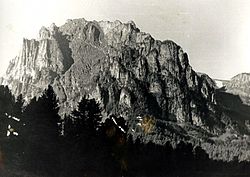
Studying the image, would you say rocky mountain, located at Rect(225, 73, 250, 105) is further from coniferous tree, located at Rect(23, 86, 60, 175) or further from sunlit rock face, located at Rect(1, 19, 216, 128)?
coniferous tree, located at Rect(23, 86, 60, 175)

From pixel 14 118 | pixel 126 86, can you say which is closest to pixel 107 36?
pixel 126 86

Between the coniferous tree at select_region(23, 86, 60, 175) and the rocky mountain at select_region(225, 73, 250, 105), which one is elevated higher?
the rocky mountain at select_region(225, 73, 250, 105)

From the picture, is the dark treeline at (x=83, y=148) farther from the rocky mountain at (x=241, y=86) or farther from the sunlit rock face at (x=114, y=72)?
the rocky mountain at (x=241, y=86)

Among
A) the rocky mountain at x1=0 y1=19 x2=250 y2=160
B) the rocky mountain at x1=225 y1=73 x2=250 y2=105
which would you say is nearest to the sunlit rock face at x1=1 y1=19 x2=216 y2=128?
the rocky mountain at x1=0 y1=19 x2=250 y2=160

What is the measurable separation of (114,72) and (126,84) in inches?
4.8

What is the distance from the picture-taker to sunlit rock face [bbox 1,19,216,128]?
356 centimetres

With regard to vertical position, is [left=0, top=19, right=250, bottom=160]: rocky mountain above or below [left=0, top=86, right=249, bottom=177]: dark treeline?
above

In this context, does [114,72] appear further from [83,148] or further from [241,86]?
[241,86]

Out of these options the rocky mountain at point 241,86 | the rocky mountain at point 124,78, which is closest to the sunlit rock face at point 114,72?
the rocky mountain at point 124,78

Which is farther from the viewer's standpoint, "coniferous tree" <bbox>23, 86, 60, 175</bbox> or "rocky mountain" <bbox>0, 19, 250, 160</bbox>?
Answer: "rocky mountain" <bbox>0, 19, 250, 160</bbox>

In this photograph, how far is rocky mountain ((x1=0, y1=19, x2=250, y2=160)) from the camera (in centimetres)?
357

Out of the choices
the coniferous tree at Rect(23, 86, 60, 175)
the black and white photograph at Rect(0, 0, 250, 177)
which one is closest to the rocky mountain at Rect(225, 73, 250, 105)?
the black and white photograph at Rect(0, 0, 250, 177)

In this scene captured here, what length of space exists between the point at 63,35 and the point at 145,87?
65 cm

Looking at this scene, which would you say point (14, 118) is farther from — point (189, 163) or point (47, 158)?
point (189, 163)
